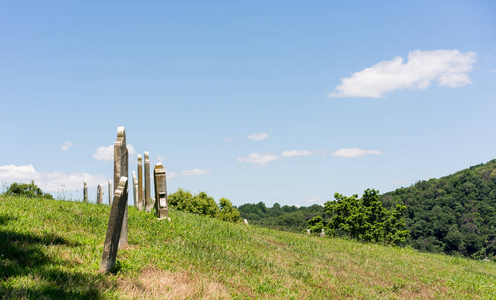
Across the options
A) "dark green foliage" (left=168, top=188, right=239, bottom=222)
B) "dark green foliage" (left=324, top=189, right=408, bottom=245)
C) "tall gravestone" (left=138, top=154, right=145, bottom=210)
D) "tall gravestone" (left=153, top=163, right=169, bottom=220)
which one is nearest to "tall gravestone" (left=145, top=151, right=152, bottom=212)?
"tall gravestone" (left=138, top=154, right=145, bottom=210)

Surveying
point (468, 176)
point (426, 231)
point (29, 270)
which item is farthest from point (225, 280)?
point (468, 176)

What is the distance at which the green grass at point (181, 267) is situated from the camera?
731 centimetres

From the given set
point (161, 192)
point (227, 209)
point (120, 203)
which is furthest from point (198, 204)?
point (120, 203)

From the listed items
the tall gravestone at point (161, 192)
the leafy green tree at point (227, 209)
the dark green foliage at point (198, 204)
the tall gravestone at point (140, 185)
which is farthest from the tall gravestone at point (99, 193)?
the leafy green tree at point (227, 209)

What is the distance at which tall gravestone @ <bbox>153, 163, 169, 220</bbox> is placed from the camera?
52.5ft

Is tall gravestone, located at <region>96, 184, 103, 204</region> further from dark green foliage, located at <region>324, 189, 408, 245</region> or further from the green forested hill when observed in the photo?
Answer: the green forested hill

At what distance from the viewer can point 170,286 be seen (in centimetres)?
809

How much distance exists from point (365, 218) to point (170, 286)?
40.4 metres

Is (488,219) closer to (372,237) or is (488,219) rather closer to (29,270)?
(372,237)

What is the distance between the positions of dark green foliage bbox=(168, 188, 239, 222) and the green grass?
4767 centimetres

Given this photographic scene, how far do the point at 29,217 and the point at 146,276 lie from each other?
508 centimetres

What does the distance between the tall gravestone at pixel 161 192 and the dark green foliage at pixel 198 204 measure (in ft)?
153

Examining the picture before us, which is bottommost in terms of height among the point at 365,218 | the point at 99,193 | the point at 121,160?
the point at 365,218

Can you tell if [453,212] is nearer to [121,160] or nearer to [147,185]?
[147,185]
